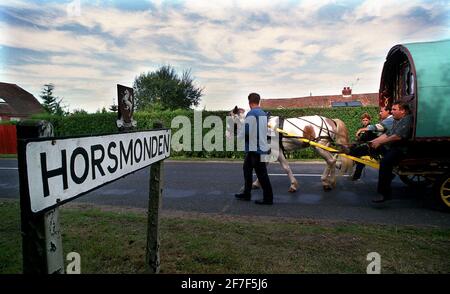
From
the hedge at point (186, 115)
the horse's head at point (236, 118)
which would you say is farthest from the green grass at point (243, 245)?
the hedge at point (186, 115)

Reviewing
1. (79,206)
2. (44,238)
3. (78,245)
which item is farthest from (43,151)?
(79,206)

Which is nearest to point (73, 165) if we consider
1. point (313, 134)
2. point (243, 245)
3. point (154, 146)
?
point (154, 146)

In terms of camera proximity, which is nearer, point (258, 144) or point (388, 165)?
point (388, 165)

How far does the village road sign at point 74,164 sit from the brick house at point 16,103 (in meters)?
47.2

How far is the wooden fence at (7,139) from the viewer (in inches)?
799

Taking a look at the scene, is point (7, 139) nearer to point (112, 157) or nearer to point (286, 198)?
point (286, 198)

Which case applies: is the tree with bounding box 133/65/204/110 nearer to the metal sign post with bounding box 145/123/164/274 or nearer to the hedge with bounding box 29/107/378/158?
the hedge with bounding box 29/107/378/158

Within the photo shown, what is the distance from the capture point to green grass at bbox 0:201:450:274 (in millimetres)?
3438

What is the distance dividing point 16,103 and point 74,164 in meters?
54.8

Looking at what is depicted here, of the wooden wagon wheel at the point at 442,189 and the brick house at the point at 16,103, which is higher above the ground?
the brick house at the point at 16,103

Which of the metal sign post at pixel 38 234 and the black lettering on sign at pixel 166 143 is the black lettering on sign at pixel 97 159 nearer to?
the metal sign post at pixel 38 234

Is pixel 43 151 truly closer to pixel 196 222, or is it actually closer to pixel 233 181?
pixel 196 222

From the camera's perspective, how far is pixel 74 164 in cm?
167
